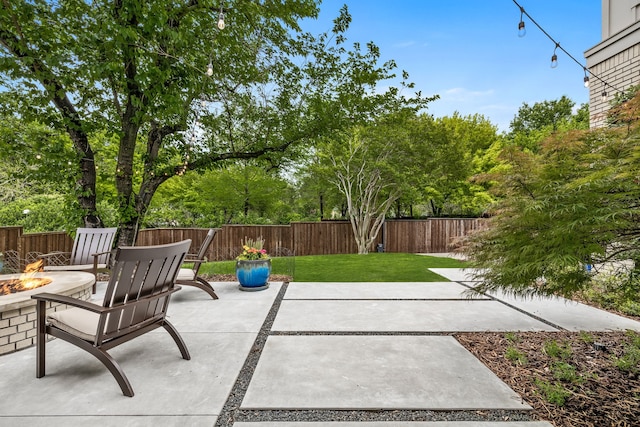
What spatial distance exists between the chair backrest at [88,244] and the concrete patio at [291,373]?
2614 millimetres

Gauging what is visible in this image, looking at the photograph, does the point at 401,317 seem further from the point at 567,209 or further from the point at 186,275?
the point at 186,275

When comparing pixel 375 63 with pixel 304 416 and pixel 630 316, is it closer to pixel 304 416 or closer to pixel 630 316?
pixel 630 316

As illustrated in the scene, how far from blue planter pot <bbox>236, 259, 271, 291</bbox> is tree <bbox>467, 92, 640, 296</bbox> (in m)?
3.30

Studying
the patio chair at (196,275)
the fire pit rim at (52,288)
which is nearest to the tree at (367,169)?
the patio chair at (196,275)

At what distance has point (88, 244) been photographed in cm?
531

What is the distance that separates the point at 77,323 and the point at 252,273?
293 cm

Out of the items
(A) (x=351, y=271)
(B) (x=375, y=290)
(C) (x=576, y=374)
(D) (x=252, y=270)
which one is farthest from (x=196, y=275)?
(C) (x=576, y=374)

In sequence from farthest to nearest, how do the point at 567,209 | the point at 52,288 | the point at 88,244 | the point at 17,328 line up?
the point at 88,244 → the point at 52,288 → the point at 17,328 → the point at 567,209

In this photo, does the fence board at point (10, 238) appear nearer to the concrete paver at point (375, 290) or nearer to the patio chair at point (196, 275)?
the patio chair at point (196, 275)

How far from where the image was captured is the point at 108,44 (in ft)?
15.3

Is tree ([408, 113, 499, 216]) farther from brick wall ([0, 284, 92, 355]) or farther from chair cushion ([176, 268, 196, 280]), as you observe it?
brick wall ([0, 284, 92, 355])

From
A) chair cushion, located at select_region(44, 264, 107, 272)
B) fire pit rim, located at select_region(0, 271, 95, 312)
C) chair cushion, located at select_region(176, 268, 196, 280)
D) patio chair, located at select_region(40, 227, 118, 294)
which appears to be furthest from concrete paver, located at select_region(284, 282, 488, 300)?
patio chair, located at select_region(40, 227, 118, 294)

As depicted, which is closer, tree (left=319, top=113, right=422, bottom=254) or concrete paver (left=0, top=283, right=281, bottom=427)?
concrete paver (left=0, top=283, right=281, bottom=427)

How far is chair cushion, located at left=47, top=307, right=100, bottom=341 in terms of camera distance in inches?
79.4
